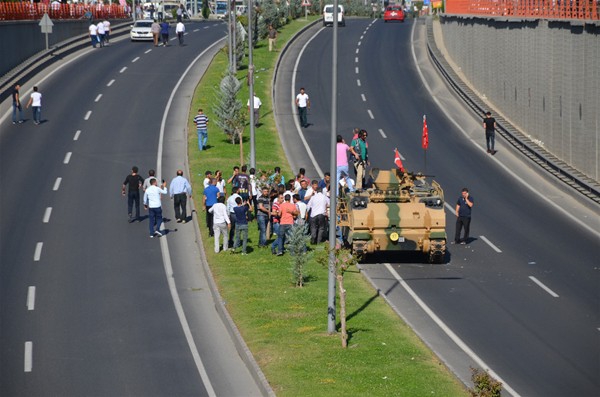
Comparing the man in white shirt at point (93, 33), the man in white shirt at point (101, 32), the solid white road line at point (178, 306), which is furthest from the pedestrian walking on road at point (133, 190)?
the man in white shirt at point (101, 32)

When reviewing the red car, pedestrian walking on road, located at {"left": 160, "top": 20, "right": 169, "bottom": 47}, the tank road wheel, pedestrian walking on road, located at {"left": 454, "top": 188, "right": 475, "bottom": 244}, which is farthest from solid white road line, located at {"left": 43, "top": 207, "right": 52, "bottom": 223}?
the red car

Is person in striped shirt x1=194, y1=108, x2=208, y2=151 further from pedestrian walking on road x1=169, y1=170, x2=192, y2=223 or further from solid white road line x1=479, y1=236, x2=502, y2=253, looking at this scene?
solid white road line x1=479, y1=236, x2=502, y2=253

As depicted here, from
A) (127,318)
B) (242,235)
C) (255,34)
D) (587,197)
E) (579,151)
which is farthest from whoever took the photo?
(255,34)

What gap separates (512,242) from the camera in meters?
32.7

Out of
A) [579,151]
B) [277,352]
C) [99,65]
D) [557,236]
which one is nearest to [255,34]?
[99,65]

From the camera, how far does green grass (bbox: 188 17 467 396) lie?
1939cm

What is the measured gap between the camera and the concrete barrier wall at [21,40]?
5644 centimetres

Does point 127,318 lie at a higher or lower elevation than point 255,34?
lower

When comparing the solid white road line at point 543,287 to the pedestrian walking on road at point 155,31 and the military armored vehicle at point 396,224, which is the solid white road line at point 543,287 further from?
the pedestrian walking on road at point 155,31

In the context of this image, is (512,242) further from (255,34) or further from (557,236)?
(255,34)

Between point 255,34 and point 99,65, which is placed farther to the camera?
point 255,34

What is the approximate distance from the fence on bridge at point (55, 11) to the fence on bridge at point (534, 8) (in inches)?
939

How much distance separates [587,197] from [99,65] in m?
32.7

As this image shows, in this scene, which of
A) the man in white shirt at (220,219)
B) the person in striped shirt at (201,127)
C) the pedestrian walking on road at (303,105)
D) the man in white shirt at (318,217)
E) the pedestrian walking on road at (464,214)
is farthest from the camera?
the pedestrian walking on road at (303,105)
